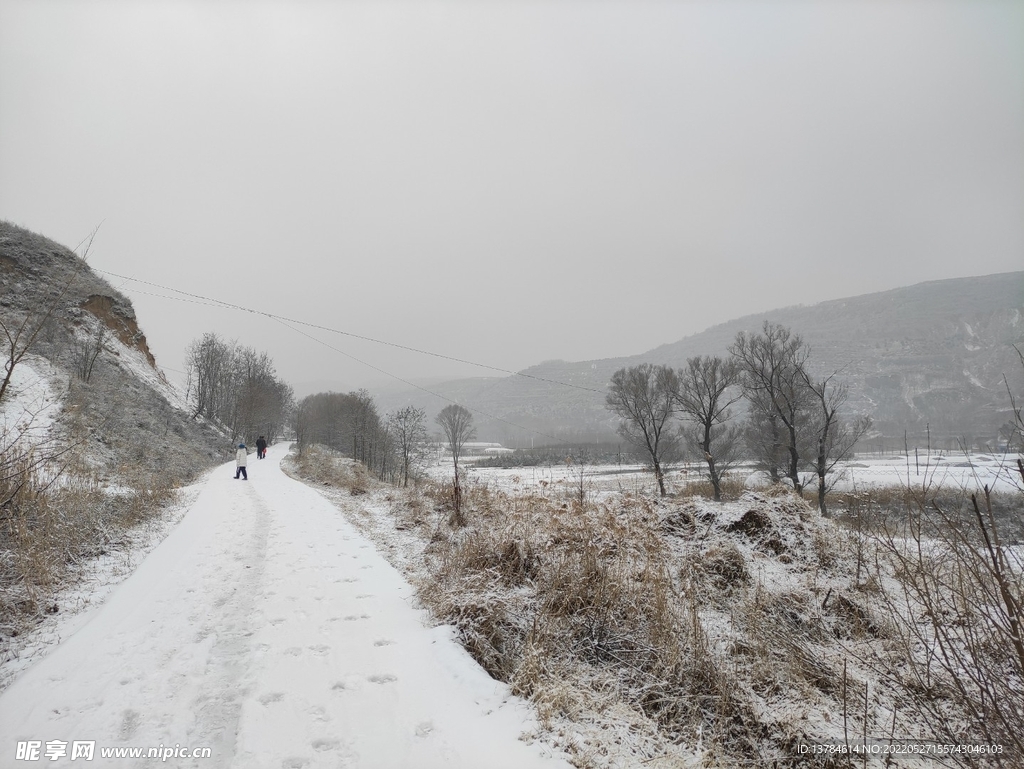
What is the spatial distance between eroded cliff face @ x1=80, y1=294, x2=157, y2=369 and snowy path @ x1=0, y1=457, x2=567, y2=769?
3135 cm

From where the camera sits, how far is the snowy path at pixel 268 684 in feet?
9.41

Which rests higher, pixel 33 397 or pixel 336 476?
pixel 33 397

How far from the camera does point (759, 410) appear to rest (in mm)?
29609

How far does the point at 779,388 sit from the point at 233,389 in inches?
2234

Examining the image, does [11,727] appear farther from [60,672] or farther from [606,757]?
[606,757]

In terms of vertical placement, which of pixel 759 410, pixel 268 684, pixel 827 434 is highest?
pixel 759 410

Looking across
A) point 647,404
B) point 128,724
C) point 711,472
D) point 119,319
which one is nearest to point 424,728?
point 128,724

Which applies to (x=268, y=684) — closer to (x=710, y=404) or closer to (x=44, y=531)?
(x=44, y=531)

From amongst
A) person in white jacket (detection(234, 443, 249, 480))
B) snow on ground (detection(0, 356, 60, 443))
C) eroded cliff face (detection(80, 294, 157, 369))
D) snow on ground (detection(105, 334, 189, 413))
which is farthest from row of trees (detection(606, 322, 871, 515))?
eroded cliff face (detection(80, 294, 157, 369))

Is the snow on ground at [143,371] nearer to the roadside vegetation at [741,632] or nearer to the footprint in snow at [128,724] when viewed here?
the roadside vegetation at [741,632]

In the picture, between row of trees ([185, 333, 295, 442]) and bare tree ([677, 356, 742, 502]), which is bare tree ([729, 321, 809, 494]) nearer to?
bare tree ([677, 356, 742, 502])

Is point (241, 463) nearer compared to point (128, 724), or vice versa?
point (128, 724)

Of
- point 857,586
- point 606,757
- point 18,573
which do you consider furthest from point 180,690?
point 857,586

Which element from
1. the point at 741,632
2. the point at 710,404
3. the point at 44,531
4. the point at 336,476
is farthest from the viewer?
the point at 710,404
